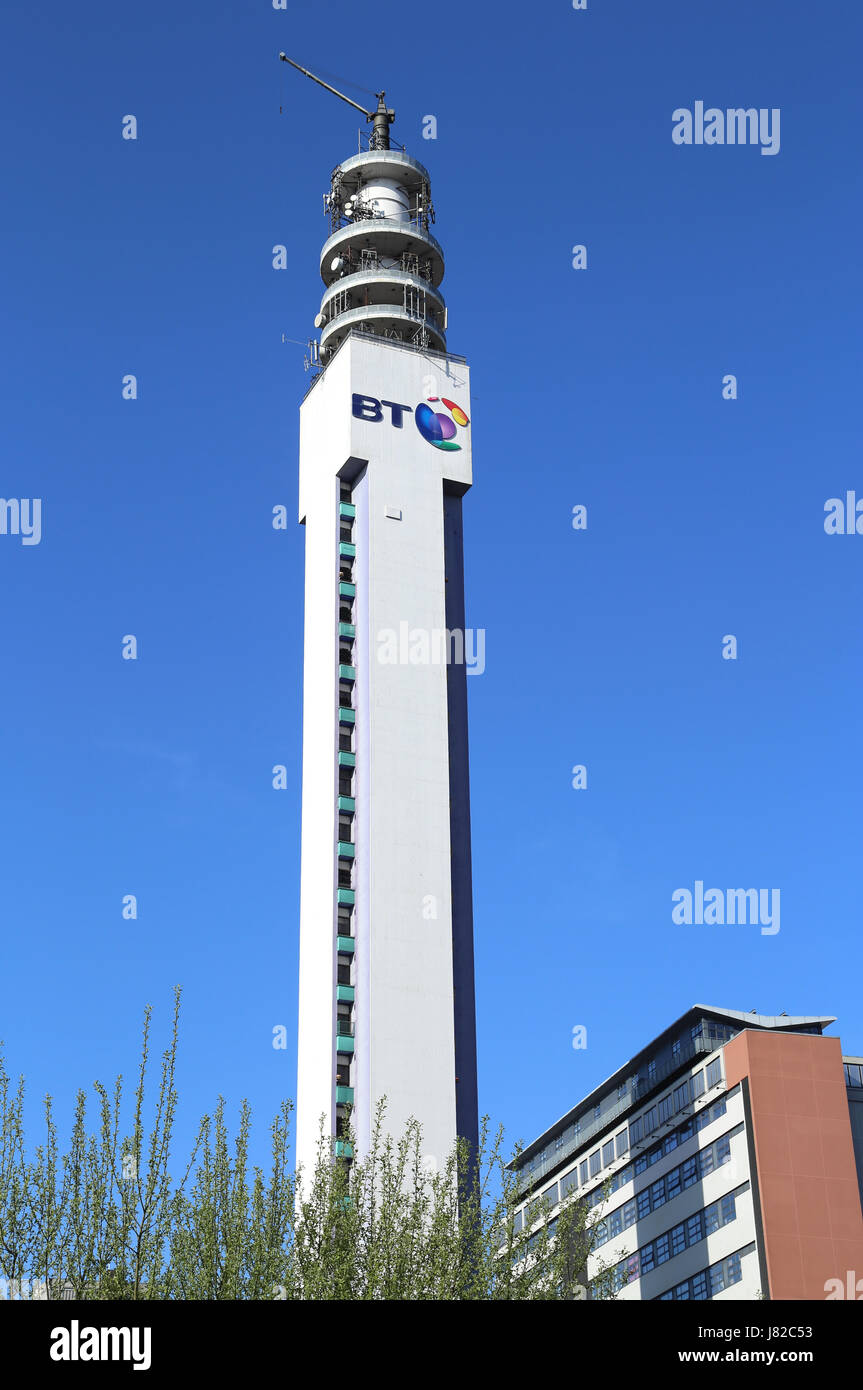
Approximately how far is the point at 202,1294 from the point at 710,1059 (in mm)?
55168

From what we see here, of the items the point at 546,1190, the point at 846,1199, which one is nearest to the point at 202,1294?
the point at 846,1199

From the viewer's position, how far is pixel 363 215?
105750mm

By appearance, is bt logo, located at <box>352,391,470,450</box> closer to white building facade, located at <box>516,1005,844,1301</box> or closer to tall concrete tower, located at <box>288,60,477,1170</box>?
tall concrete tower, located at <box>288,60,477,1170</box>

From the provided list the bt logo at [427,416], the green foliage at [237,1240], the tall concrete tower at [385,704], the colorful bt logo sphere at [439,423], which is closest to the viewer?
the green foliage at [237,1240]

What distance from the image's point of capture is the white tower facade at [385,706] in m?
78.8

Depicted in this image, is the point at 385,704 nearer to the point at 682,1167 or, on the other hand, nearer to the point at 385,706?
the point at 385,706

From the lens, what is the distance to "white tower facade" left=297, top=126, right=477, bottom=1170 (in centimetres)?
7875

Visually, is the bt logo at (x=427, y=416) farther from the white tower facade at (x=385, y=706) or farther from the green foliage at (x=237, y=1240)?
the green foliage at (x=237, y=1240)

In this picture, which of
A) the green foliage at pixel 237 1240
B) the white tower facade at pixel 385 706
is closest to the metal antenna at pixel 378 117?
the white tower facade at pixel 385 706

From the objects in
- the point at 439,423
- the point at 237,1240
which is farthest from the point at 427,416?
Result: the point at 237,1240

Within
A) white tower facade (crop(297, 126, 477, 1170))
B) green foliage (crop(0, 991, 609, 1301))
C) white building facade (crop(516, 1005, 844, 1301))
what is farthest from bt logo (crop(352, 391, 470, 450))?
green foliage (crop(0, 991, 609, 1301))

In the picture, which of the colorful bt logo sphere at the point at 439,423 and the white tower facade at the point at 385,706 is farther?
the colorful bt logo sphere at the point at 439,423

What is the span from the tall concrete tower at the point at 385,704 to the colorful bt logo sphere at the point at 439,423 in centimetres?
14
